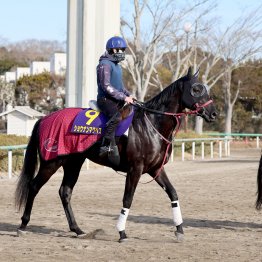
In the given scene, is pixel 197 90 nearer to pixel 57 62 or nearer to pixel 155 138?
pixel 155 138

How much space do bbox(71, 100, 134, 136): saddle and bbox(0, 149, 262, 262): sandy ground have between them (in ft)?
4.14

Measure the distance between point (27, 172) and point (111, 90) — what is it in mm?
1727

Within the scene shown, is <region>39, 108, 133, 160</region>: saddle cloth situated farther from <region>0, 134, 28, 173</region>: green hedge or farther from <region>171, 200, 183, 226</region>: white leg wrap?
<region>0, 134, 28, 173</region>: green hedge

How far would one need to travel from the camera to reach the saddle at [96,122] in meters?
8.59

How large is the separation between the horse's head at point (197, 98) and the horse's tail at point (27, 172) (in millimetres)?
2046

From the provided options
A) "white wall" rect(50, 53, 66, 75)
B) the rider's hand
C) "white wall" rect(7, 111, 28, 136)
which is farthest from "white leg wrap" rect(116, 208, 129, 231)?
"white wall" rect(50, 53, 66, 75)

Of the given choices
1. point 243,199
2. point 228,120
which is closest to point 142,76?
point 228,120

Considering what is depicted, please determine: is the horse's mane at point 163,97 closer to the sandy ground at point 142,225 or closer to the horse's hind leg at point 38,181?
the horse's hind leg at point 38,181

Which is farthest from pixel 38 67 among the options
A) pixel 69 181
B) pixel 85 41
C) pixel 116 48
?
pixel 116 48

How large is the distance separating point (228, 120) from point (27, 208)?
39.0 metres

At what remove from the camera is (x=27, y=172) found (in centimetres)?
936

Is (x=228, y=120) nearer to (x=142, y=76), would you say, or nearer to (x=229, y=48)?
(x=229, y=48)

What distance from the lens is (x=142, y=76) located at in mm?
35812

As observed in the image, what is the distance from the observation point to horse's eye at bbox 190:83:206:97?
8.61 metres
